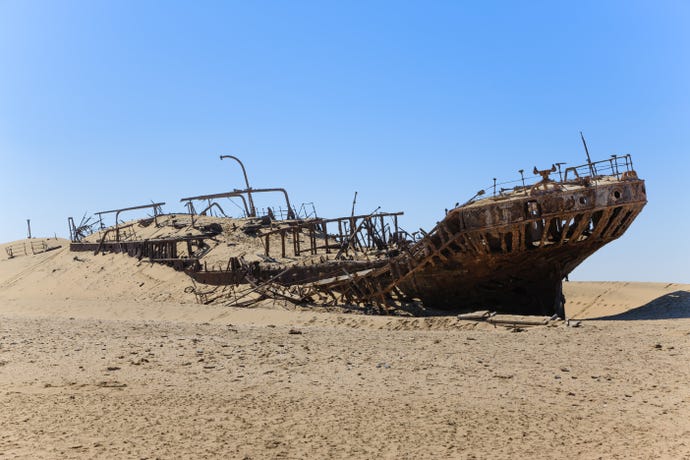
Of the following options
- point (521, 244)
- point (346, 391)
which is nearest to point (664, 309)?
point (521, 244)

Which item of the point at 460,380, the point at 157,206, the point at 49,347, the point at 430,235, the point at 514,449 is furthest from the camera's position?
the point at 157,206

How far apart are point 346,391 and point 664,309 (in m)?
→ 13.2

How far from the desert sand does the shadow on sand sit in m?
3.36

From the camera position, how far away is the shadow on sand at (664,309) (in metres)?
17.7

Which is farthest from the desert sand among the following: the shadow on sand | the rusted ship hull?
the shadow on sand

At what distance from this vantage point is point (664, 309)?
61.3 feet

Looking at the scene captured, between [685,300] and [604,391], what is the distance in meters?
12.2

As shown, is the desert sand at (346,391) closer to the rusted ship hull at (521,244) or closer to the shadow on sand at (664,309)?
the rusted ship hull at (521,244)

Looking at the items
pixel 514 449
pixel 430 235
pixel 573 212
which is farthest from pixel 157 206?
pixel 514 449

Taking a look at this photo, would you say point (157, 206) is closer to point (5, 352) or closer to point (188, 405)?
point (5, 352)

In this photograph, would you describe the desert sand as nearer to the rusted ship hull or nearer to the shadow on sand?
the rusted ship hull

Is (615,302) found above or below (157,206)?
below

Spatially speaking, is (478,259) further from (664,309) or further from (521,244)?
(664,309)

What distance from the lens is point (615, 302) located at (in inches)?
925
